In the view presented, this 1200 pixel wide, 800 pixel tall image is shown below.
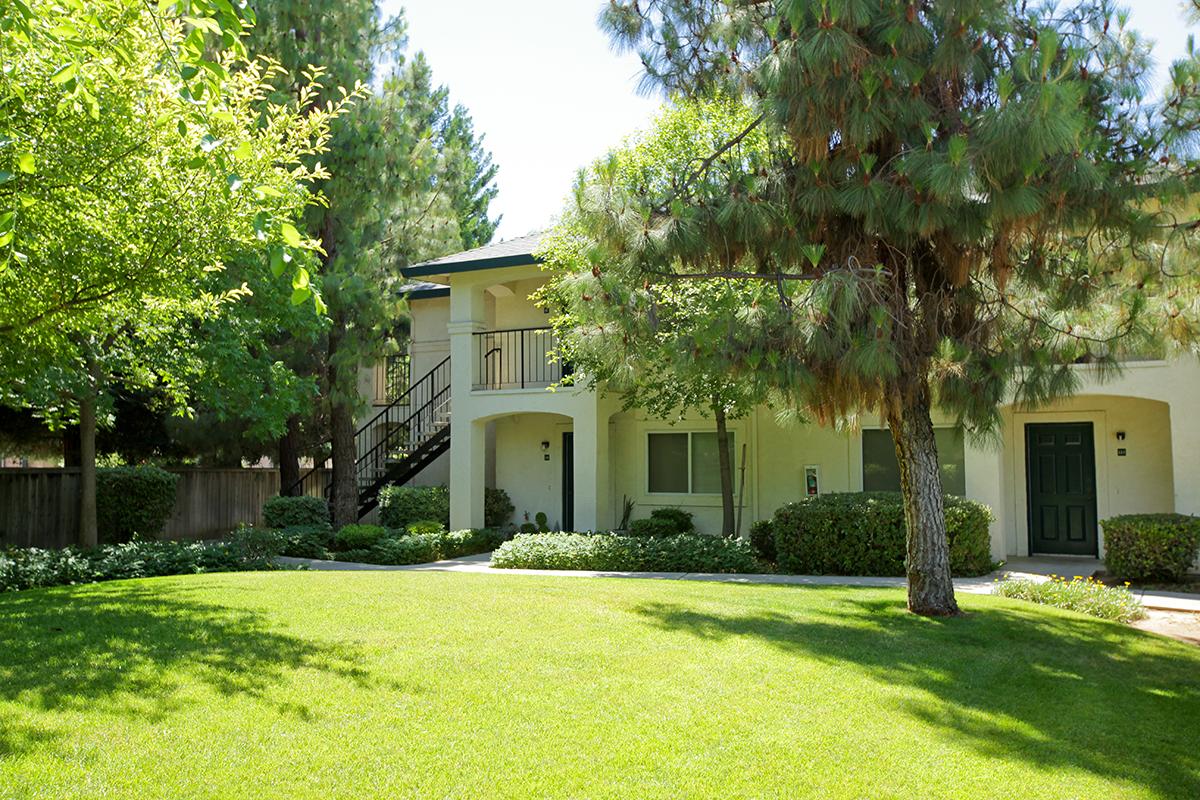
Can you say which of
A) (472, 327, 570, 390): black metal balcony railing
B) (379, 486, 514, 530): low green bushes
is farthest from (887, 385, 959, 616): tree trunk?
(379, 486, 514, 530): low green bushes

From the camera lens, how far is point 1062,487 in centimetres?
1476

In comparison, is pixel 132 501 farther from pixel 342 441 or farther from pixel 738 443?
pixel 738 443

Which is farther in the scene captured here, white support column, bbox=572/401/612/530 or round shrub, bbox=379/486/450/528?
round shrub, bbox=379/486/450/528

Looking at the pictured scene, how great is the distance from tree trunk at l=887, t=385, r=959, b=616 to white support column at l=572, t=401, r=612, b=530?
26.0 ft

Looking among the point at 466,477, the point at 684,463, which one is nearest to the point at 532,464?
the point at 466,477

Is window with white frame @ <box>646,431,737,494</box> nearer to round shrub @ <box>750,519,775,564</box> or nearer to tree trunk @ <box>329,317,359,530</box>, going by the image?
round shrub @ <box>750,519,775,564</box>

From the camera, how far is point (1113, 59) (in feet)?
24.6

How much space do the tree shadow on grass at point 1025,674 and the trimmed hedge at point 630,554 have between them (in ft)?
11.4

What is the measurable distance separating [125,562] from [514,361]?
26.7 ft

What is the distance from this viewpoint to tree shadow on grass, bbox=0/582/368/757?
5164 millimetres

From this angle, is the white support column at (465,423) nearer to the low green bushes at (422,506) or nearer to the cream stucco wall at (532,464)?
the low green bushes at (422,506)

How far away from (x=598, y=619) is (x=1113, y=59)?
620 centimetres

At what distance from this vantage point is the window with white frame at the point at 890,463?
1500 centimetres

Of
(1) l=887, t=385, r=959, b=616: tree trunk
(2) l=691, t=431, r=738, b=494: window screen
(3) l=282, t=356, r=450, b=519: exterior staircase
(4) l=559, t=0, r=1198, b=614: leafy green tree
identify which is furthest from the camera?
(3) l=282, t=356, r=450, b=519: exterior staircase
